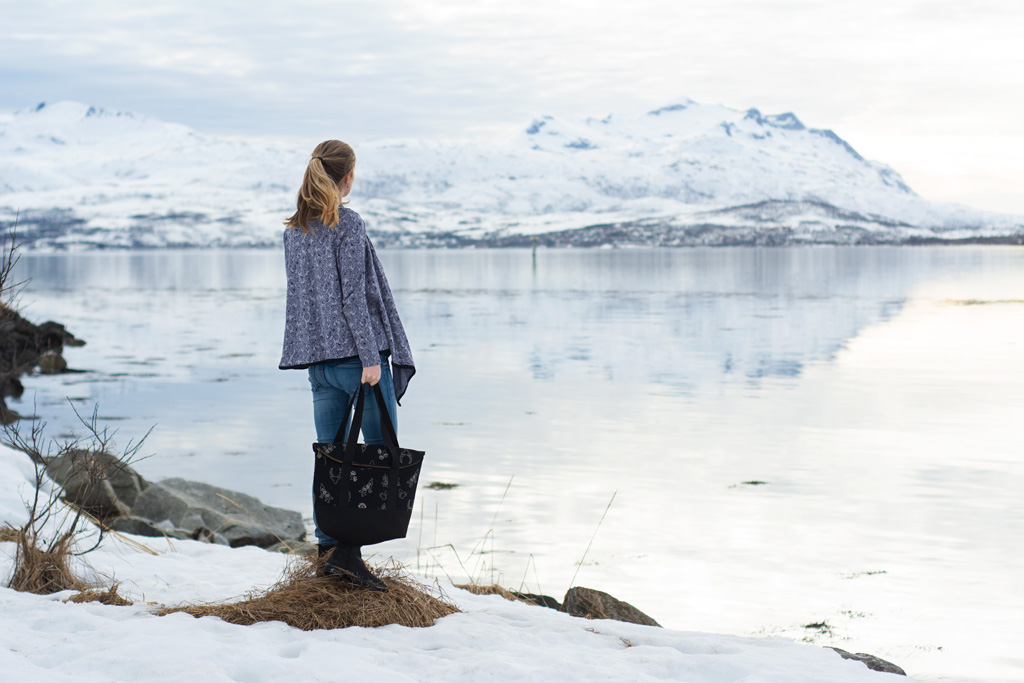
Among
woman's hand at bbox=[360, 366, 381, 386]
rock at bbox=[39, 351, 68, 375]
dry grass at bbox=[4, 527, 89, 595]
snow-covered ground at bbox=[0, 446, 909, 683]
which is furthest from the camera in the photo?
rock at bbox=[39, 351, 68, 375]

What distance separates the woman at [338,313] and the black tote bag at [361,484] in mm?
145

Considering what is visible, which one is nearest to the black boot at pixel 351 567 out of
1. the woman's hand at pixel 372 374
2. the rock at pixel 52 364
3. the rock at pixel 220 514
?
the woman's hand at pixel 372 374

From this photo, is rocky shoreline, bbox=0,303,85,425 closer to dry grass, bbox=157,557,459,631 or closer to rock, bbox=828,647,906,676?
dry grass, bbox=157,557,459,631

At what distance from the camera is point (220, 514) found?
10266 millimetres

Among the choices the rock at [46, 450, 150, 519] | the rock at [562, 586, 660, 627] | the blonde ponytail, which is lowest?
the rock at [562, 586, 660, 627]

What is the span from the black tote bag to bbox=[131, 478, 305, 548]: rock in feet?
13.0

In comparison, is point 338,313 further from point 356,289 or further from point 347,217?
point 347,217

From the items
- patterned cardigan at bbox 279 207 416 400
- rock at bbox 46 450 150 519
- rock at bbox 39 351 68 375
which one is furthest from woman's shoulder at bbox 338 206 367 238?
rock at bbox 39 351 68 375

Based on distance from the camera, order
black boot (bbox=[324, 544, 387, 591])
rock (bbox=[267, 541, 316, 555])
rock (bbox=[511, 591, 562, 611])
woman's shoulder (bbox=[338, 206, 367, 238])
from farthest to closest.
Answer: rock (bbox=[267, 541, 316, 555]) → rock (bbox=[511, 591, 562, 611]) → black boot (bbox=[324, 544, 387, 591]) → woman's shoulder (bbox=[338, 206, 367, 238])

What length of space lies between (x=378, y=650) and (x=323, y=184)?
2442mm

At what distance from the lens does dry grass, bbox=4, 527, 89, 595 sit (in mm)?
6145

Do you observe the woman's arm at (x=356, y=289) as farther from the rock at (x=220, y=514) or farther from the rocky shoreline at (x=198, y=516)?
the rock at (x=220, y=514)

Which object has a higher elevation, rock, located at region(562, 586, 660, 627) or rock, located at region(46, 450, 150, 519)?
rock, located at region(46, 450, 150, 519)

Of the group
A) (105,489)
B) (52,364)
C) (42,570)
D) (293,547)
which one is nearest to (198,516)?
(105,489)
